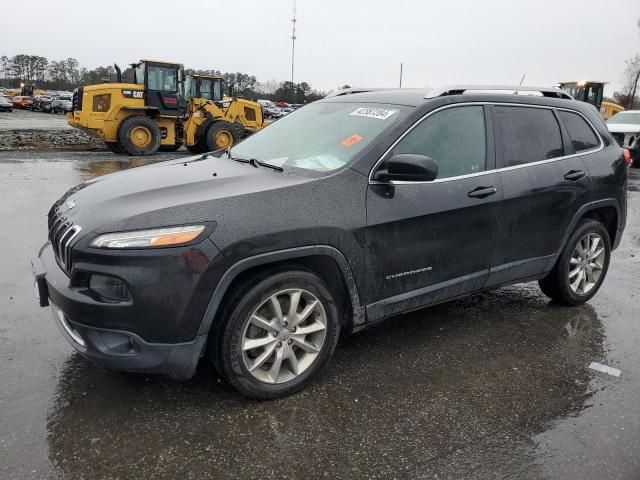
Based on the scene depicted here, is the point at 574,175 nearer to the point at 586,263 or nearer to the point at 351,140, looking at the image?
the point at 586,263

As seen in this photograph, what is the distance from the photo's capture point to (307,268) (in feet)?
9.97

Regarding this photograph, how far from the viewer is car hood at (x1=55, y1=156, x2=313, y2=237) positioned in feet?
8.83

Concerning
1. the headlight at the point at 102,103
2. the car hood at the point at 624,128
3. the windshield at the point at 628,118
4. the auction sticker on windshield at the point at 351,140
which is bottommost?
the auction sticker on windshield at the point at 351,140

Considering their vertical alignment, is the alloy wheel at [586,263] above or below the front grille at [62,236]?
below

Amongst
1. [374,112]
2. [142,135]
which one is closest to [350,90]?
[374,112]

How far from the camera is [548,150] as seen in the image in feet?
13.7

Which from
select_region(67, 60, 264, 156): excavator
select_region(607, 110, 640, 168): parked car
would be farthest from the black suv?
select_region(607, 110, 640, 168): parked car

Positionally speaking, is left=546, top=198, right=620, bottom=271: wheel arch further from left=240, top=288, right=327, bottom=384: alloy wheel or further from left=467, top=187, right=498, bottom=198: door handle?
left=240, top=288, right=327, bottom=384: alloy wheel

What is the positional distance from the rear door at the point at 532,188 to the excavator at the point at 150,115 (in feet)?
40.8

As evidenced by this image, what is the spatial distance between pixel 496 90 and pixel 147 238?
276cm

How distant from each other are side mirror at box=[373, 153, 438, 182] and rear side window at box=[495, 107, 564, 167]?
3.30 feet

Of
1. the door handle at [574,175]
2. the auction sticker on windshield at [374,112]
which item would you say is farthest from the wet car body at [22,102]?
the door handle at [574,175]

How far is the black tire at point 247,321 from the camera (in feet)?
9.15

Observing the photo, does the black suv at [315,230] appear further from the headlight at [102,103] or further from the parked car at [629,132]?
the parked car at [629,132]
